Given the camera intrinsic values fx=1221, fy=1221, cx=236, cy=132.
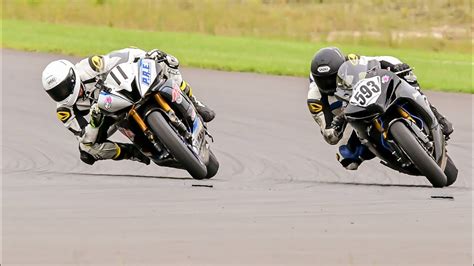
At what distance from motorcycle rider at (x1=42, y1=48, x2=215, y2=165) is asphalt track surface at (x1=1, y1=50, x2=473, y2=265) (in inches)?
9.4

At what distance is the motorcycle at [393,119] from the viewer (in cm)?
986

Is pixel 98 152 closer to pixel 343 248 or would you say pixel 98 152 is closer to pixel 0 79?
pixel 343 248

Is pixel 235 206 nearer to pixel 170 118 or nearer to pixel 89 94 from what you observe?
pixel 170 118

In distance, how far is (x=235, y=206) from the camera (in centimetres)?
866

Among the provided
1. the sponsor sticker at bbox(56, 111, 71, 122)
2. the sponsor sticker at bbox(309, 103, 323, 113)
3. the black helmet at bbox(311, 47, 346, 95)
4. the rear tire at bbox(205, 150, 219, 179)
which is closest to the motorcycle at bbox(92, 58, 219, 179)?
the rear tire at bbox(205, 150, 219, 179)

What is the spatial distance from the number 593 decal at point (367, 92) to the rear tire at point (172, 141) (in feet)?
4.84

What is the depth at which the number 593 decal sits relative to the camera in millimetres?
9898

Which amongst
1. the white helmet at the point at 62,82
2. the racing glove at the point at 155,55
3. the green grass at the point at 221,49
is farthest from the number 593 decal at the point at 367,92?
the green grass at the point at 221,49

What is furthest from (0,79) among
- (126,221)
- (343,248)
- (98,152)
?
(343,248)

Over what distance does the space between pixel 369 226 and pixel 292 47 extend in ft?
64.3

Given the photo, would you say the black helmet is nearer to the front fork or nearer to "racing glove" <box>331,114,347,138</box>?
"racing glove" <box>331,114,347,138</box>

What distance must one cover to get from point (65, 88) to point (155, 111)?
101 cm

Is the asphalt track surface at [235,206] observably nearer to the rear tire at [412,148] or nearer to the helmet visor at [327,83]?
the rear tire at [412,148]

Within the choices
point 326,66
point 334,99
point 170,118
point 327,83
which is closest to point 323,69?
point 326,66
